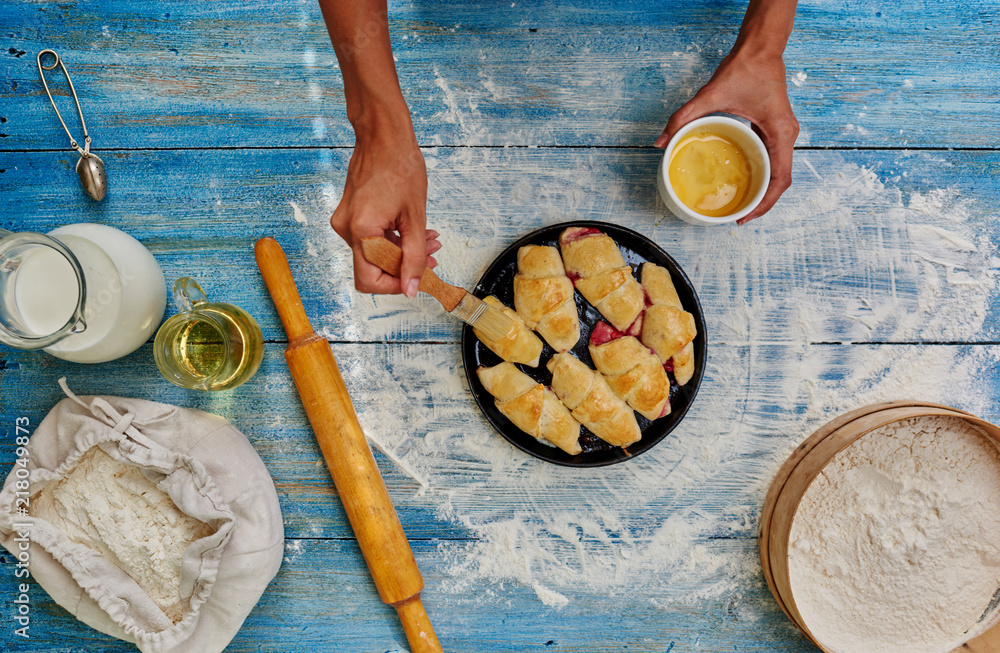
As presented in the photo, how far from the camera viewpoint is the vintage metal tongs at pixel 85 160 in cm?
113

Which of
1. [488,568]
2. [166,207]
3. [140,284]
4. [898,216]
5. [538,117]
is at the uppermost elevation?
[538,117]

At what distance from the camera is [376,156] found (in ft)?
2.80

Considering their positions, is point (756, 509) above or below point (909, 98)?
below

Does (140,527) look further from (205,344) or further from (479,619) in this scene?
(479,619)

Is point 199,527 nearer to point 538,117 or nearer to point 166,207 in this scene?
point 166,207

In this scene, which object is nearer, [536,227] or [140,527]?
[140,527]

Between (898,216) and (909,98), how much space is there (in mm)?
258

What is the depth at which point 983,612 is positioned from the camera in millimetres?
1021

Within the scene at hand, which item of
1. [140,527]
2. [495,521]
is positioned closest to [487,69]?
[495,521]

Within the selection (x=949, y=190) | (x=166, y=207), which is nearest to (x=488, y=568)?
(x=166, y=207)

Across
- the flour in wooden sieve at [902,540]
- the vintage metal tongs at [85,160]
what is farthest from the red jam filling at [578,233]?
the vintage metal tongs at [85,160]

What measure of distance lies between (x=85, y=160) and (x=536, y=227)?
96cm

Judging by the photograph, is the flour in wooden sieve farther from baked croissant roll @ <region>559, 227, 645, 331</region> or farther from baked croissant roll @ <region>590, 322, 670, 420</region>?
→ baked croissant roll @ <region>559, 227, 645, 331</region>

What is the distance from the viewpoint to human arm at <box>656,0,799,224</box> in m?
1.02
